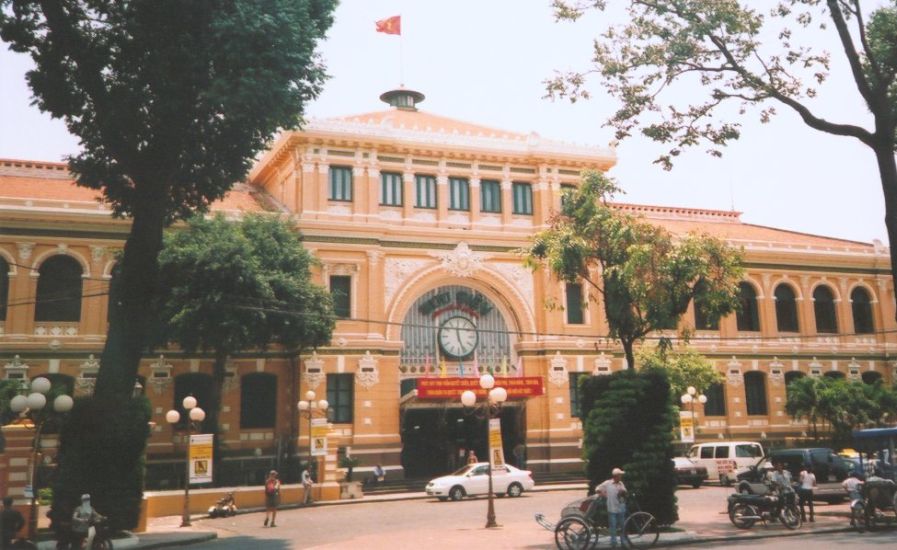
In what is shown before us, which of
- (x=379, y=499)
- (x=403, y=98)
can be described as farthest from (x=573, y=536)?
(x=403, y=98)

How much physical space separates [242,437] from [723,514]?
18718mm

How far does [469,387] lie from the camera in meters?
33.3

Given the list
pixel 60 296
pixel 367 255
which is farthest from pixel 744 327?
pixel 60 296

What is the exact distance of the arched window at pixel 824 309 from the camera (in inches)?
1708

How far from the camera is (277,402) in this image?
111ft

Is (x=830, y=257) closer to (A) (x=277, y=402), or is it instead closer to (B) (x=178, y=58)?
(A) (x=277, y=402)

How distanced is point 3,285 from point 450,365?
17738 millimetres

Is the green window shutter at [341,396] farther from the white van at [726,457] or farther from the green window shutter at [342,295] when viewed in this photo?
the white van at [726,457]

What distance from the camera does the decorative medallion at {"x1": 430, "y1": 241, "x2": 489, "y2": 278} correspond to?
119ft

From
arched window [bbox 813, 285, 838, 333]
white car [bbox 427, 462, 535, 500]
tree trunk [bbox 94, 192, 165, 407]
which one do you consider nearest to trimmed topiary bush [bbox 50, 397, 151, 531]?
tree trunk [bbox 94, 192, 165, 407]

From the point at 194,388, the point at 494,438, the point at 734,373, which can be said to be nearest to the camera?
the point at 494,438

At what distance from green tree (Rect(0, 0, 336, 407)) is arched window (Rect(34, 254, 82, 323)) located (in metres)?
12.9

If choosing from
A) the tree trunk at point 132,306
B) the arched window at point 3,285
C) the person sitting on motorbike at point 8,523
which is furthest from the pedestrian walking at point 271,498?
the arched window at point 3,285

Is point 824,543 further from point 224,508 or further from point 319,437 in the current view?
point 319,437
